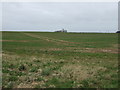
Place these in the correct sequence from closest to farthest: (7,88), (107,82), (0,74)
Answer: (7,88)
(107,82)
(0,74)

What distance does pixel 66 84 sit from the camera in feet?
22.5

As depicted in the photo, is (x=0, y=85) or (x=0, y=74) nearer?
(x=0, y=85)

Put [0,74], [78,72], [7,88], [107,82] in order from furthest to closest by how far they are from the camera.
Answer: [78,72] < [0,74] < [107,82] < [7,88]

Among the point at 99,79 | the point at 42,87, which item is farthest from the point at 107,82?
the point at 42,87

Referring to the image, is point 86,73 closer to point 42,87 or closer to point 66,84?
point 66,84

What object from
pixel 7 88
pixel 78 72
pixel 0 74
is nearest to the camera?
pixel 7 88

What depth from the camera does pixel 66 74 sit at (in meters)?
8.32

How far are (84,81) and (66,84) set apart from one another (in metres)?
0.95

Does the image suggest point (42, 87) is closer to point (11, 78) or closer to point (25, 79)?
point (25, 79)

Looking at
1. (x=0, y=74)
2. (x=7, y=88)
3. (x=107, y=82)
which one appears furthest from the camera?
(x=0, y=74)

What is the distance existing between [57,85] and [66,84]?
0.42 meters

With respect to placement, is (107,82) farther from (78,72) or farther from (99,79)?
(78,72)

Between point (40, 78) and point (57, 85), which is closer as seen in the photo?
point (57, 85)

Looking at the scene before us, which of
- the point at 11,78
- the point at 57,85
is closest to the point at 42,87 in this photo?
the point at 57,85
